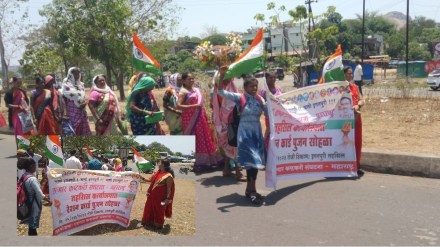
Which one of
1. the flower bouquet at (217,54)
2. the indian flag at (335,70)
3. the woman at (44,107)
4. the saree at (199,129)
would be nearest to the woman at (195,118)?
the saree at (199,129)

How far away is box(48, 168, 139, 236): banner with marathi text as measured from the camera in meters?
2.95

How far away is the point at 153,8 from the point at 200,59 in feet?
61.5

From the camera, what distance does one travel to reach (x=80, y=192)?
3012 millimetres

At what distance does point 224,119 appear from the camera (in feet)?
20.4

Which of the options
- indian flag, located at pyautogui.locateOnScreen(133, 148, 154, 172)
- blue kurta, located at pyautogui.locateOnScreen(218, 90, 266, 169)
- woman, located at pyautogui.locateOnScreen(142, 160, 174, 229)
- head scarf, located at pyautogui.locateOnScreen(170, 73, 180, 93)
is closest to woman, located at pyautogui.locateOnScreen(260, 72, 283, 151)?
blue kurta, located at pyautogui.locateOnScreen(218, 90, 266, 169)

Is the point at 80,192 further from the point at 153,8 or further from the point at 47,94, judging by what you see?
the point at 153,8

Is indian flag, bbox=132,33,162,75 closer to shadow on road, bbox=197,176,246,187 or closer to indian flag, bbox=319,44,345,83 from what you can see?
shadow on road, bbox=197,176,246,187

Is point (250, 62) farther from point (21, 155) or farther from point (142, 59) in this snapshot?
point (21, 155)

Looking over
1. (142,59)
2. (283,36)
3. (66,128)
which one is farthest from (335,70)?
(283,36)

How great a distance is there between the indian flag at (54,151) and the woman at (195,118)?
3065 millimetres

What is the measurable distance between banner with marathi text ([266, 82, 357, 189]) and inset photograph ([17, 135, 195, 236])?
265 cm

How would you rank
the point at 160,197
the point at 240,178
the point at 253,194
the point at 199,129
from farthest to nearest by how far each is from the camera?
the point at 240,178
the point at 199,129
the point at 253,194
the point at 160,197

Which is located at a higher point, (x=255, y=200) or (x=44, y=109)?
(x=44, y=109)

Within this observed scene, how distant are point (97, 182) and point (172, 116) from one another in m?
3.36
